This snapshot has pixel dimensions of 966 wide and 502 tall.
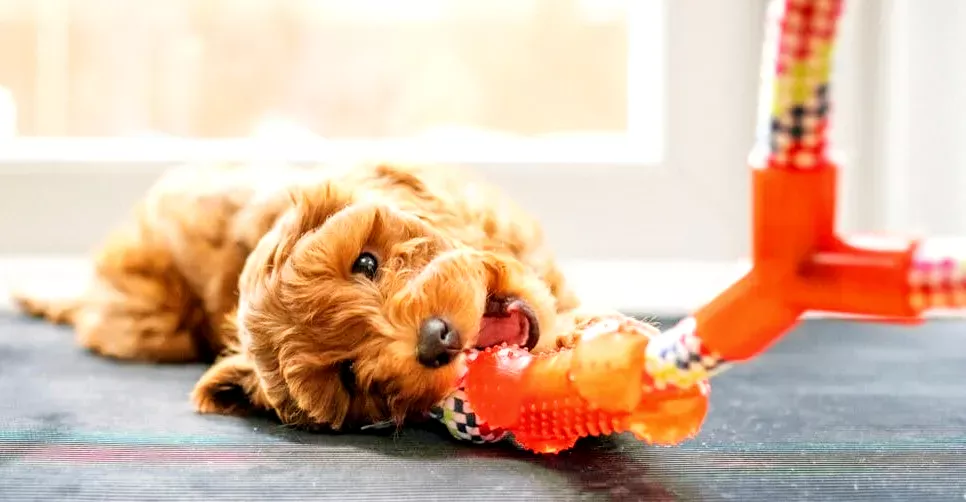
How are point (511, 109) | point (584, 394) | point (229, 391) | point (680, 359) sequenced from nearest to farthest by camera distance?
point (680, 359)
point (584, 394)
point (229, 391)
point (511, 109)

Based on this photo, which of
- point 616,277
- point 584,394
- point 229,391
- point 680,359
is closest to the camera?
point 680,359

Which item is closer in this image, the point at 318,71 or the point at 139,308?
the point at 139,308

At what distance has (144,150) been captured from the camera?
2.65 metres

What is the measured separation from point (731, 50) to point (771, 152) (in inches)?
67.5

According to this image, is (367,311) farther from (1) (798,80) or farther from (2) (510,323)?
(1) (798,80)

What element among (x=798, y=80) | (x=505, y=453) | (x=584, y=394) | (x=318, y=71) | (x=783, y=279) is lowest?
(x=505, y=453)

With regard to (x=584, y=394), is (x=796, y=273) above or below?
above

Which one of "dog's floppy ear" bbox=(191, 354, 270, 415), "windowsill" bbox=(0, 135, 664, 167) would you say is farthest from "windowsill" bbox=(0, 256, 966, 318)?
"dog's floppy ear" bbox=(191, 354, 270, 415)

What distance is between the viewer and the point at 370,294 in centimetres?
127

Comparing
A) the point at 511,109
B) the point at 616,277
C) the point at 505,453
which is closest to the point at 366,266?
the point at 505,453

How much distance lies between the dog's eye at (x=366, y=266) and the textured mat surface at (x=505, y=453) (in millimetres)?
211

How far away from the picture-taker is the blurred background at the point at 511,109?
8.01ft

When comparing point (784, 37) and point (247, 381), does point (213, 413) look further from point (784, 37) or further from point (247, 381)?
point (784, 37)

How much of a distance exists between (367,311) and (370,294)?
24 millimetres
